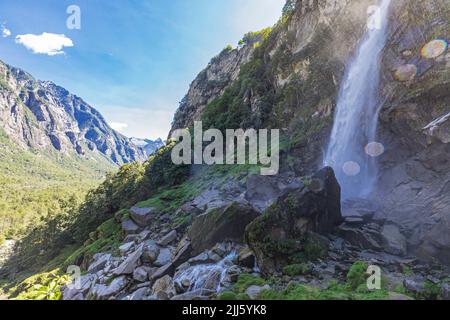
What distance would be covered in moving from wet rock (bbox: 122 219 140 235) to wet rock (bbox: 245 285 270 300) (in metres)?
16.7

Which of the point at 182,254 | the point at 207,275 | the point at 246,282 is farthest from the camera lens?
the point at 182,254

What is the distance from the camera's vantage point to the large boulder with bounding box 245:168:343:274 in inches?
512

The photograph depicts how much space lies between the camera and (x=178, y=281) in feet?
42.1

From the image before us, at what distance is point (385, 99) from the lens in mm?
21734

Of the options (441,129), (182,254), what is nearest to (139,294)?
(182,254)

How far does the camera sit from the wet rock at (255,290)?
10382mm

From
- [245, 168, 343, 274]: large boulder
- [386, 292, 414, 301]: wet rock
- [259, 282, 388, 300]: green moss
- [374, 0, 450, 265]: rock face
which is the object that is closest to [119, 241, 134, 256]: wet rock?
[245, 168, 343, 274]: large boulder

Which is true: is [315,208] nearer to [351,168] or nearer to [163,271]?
[163,271]

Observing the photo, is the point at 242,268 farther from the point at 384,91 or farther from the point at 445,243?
the point at 384,91

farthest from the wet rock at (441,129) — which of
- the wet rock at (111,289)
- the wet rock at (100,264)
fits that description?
the wet rock at (100,264)

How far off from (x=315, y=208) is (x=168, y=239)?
10.2 meters

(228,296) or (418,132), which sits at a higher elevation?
(418,132)

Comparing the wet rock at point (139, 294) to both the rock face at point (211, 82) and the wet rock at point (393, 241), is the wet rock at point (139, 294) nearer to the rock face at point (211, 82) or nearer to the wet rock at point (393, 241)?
the wet rock at point (393, 241)
